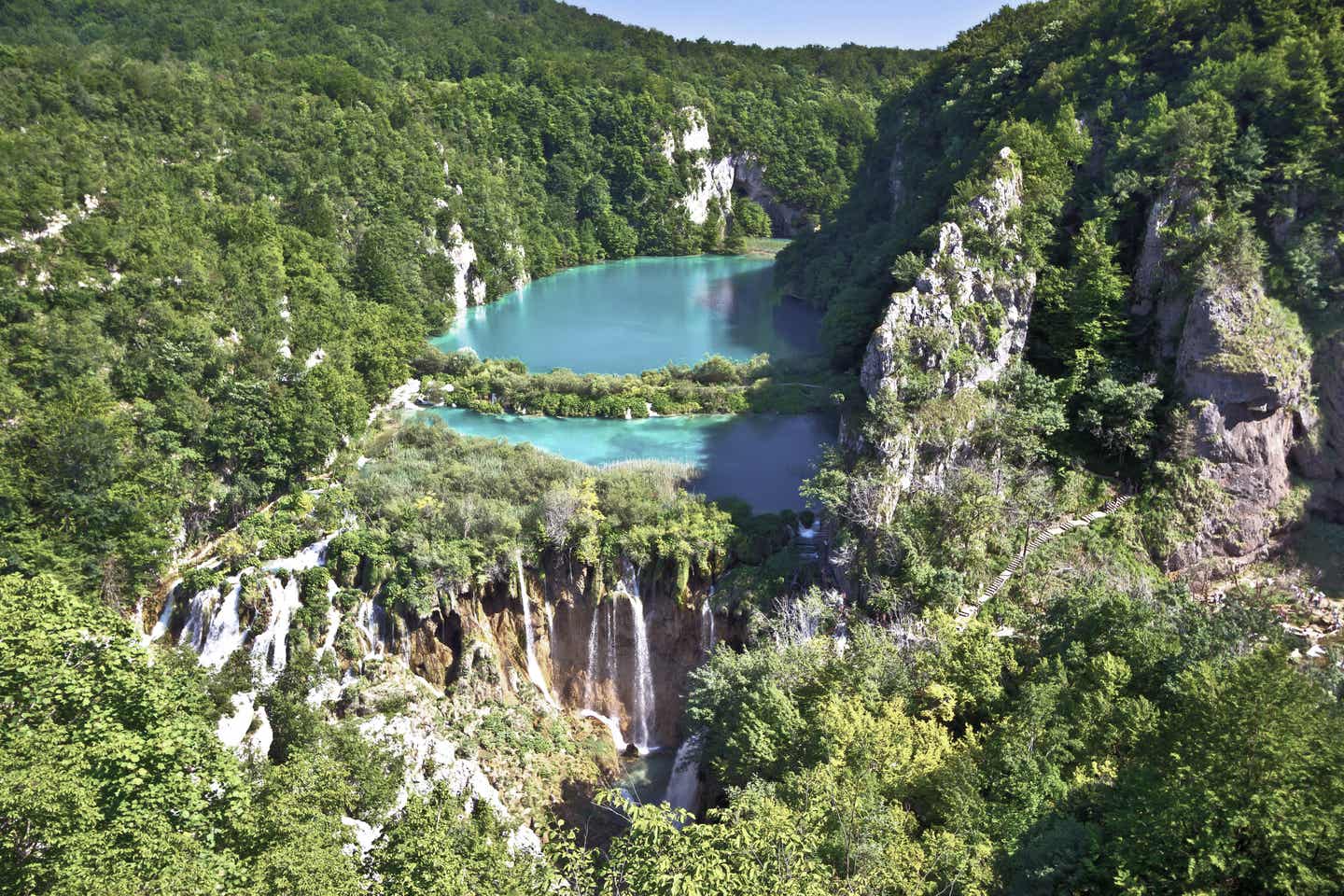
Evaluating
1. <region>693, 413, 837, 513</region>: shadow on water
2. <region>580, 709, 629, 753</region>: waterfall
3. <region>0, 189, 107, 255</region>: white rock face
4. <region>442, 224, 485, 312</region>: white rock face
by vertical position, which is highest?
<region>0, 189, 107, 255</region>: white rock face

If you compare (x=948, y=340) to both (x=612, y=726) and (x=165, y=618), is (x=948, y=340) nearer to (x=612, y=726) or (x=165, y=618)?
(x=612, y=726)

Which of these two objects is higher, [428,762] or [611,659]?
[428,762]

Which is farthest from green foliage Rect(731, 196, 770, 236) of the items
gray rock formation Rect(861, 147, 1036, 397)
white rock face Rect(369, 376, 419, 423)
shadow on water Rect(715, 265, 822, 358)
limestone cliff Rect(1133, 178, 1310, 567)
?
limestone cliff Rect(1133, 178, 1310, 567)

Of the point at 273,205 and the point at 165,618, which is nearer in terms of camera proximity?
the point at 165,618

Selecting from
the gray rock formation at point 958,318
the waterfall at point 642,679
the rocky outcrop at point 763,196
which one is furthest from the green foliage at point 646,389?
the rocky outcrop at point 763,196

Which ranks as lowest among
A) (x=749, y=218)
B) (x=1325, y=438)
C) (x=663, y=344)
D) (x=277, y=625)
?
(x=277, y=625)

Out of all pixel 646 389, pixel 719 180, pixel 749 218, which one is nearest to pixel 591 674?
pixel 646 389

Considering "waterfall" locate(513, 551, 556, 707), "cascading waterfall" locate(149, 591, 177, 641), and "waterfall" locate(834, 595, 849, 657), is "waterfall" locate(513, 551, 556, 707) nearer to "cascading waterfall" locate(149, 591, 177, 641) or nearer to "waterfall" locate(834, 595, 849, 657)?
"waterfall" locate(834, 595, 849, 657)
